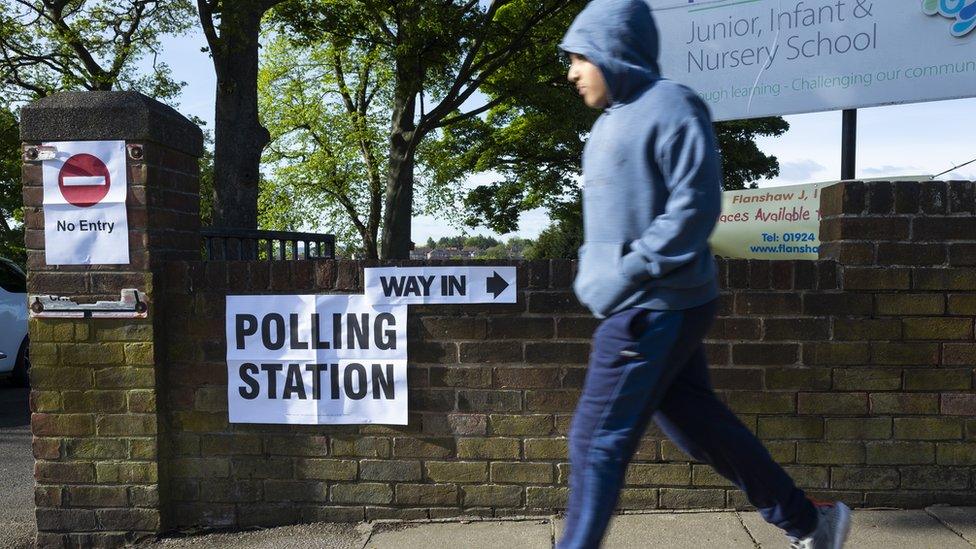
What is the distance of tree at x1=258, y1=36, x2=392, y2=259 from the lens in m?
28.8

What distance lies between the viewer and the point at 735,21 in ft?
17.7

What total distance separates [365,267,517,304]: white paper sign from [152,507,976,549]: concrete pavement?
1.01 m

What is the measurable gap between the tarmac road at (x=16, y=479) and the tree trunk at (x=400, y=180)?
35.9ft

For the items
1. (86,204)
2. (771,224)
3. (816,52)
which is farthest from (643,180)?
(771,224)

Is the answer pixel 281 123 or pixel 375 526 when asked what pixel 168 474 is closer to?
pixel 375 526

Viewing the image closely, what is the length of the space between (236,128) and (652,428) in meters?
9.53

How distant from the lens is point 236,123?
11.7 m

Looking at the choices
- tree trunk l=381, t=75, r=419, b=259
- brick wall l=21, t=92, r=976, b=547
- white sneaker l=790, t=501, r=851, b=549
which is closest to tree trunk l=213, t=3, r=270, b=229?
tree trunk l=381, t=75, r=419, b=259

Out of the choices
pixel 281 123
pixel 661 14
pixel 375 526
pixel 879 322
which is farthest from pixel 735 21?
pixel 281 123

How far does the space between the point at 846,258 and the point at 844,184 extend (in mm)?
318

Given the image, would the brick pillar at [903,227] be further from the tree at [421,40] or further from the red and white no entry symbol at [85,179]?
the tree at [421,40]

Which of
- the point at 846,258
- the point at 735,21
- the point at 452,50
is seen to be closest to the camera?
the point at 846,258

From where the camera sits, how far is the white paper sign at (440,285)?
3656mm

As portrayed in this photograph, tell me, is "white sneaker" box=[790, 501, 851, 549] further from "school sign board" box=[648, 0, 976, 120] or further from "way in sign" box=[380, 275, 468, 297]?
"school sign board" box=[648, 0, 976, 120]
